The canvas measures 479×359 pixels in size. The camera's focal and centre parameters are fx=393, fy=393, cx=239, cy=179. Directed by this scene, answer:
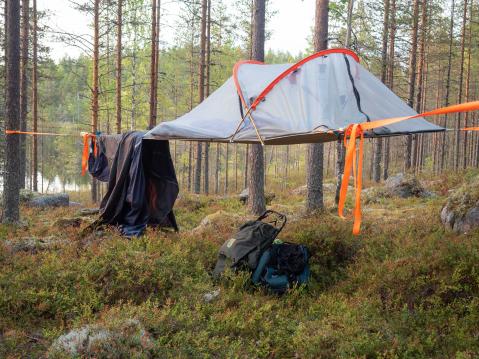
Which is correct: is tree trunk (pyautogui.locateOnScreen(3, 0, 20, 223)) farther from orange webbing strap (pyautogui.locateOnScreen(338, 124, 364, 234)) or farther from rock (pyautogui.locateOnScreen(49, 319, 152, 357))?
orange webbing strap (pyautogui.locateOnScreen(338, 124, 364, 234))

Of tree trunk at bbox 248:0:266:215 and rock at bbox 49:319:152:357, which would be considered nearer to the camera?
rock at bbox 49:319:152:357

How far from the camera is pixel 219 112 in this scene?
6141mm

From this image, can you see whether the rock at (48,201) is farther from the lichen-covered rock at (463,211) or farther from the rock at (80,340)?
the lichen-covered rock at (463,211)

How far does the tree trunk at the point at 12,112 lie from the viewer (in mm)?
8242

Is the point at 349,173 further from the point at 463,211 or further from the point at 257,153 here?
the point at 257,153

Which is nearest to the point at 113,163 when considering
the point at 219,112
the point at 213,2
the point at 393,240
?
the point at 219,112

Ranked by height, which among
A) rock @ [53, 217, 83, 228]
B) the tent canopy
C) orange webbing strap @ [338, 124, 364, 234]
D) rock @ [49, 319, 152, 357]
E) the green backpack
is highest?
the tent canopy

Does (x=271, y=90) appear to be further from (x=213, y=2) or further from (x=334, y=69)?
(x=213, y=2)

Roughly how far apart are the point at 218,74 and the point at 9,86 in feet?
60.7

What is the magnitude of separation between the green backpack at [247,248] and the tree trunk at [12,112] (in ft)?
17.7

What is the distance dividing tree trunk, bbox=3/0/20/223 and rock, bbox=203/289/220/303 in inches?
228

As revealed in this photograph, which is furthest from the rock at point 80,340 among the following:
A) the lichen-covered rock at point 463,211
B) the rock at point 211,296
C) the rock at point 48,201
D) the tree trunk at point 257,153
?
the rock at point 48,201

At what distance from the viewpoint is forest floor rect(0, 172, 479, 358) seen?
369 cm

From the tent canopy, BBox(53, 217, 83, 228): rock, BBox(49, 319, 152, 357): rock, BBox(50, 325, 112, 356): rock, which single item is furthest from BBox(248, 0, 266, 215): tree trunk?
BBox(50, 325, 112, 356): rock
